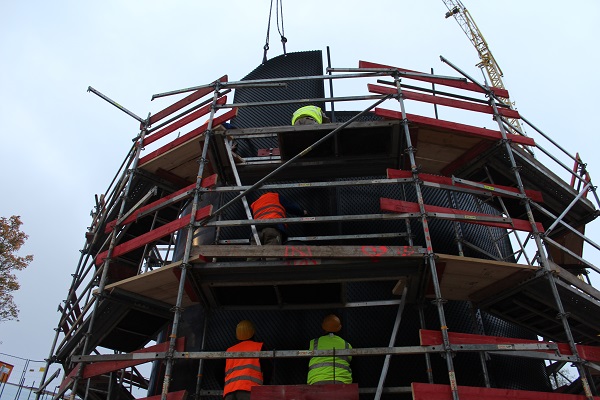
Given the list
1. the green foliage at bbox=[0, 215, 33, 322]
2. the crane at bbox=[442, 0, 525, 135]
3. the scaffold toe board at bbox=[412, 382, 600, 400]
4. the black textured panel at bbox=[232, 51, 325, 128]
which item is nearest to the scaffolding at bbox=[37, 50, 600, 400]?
the scaffold toe board at bbox=[412, 382, 600, 400]

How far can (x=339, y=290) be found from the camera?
26.2 ft

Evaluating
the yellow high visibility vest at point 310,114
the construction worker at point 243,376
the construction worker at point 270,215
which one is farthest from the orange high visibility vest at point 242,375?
the yellow high visibility vest at point 310,114

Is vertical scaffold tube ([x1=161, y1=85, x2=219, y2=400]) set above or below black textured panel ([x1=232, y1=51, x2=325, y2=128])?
below

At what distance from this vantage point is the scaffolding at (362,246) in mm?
6688

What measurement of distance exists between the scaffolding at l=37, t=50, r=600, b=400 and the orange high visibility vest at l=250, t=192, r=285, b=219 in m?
0.22

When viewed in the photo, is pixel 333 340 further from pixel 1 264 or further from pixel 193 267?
pixel 1 264

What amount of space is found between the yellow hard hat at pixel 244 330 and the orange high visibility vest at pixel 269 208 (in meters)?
1.91

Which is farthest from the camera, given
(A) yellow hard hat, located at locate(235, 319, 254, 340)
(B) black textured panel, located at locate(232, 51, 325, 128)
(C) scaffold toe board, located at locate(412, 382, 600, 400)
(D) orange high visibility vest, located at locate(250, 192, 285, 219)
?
(B) black textured panel, located at locate(232, 51, 325, 128)

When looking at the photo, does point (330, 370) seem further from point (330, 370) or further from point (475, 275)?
point (475, 275)

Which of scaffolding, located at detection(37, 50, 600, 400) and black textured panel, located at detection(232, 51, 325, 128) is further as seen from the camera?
black textured panel, located at detection(232, 51, 325, 128)

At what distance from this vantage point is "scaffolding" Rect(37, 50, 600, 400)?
6.69 m

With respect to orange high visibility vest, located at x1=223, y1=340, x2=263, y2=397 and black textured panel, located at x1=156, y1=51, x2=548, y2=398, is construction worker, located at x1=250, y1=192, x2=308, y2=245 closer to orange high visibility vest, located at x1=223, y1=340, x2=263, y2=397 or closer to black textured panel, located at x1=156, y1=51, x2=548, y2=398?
black textured panel, located at x1=156, y1=51, x2=548, y2=398

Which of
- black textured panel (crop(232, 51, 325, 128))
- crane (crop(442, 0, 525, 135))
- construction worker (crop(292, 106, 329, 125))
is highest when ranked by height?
crane (crop(442, 0, 525, 135))

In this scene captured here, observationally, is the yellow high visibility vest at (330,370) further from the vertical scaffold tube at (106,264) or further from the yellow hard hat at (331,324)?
the vertical scaffold tube at (106,264)
